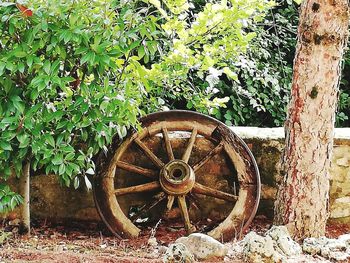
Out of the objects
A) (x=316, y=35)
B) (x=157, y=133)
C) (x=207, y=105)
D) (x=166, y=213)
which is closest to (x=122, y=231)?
(x=166, y=213)

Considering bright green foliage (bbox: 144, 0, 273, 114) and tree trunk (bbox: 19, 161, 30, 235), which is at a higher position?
bright green foliage (bbox: 144, 0, 273, 114)

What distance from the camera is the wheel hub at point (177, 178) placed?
3.82 metres

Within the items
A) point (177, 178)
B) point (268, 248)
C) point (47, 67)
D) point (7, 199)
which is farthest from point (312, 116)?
point (7, 199)

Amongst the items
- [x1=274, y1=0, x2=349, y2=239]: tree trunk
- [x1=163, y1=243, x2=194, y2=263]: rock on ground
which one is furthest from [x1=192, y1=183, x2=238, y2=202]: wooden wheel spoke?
[x1=163, y1=243, x2=194, y2=263]: rock on ground

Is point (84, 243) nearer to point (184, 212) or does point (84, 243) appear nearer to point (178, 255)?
point (184, 212)

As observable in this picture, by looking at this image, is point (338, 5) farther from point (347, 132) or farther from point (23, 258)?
point (23, 258)

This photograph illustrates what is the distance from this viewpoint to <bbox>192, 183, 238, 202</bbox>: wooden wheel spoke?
3.94 m

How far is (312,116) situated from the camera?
3.47 m

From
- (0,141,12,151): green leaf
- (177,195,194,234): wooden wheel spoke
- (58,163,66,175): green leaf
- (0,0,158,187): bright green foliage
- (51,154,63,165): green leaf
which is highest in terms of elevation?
(0,0,158,187): bright green foliage

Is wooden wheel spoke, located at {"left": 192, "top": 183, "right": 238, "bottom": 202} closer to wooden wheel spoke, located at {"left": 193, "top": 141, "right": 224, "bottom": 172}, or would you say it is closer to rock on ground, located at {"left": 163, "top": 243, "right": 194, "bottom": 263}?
wooden wheel spoke, located at {"left": 193, "top": 141, "right": 224, "bottom": 172}

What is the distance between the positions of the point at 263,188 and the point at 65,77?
1925 millimetres

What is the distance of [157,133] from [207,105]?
57cm

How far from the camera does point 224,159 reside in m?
4.16

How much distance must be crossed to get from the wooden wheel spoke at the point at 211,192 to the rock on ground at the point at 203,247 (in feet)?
2.63
